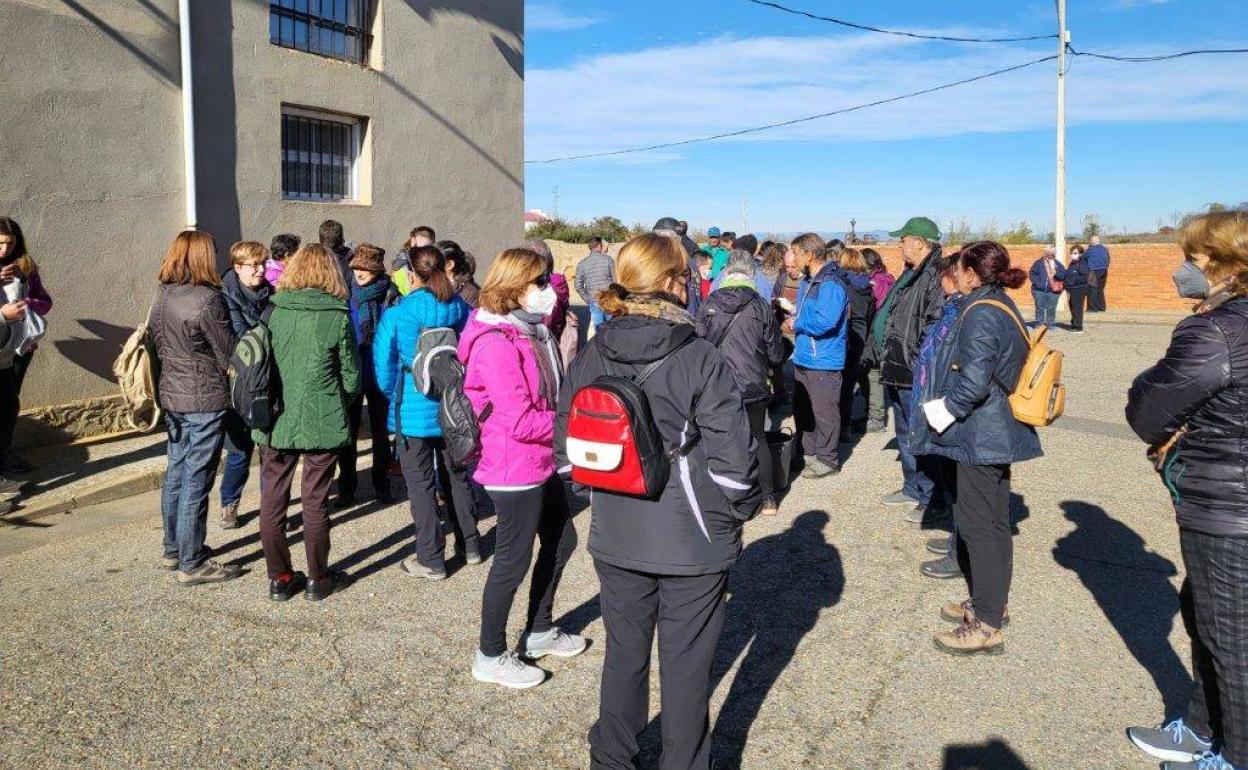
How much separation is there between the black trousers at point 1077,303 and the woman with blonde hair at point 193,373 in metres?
18.5

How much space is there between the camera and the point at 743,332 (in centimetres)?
596

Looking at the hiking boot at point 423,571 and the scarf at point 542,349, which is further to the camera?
the hiking boot at point 423,571

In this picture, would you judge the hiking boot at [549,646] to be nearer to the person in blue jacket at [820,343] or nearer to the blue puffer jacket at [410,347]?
the blue puffer jacket at [410,347]

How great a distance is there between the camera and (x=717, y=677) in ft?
13.6

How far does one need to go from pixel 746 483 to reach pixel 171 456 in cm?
380

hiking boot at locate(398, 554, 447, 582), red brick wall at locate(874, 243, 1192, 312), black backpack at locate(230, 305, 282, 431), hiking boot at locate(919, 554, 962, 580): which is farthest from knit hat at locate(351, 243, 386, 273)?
red brick wall at locate(874, 243, 1192, 312)

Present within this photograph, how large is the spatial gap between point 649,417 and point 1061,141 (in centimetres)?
2357

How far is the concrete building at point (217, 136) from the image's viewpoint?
7730 millimetres

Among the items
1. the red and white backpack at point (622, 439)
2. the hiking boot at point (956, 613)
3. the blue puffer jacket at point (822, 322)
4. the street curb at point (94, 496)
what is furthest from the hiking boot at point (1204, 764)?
the street curb at point (94, 496)

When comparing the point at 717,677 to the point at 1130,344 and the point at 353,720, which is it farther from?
the point at 1130,344

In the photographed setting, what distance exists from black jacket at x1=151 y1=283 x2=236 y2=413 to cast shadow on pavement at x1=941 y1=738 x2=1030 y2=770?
3879 mm

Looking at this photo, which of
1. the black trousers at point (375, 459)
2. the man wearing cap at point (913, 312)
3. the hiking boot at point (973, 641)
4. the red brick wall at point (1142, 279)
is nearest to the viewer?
the hiking boot at point (973, 641)

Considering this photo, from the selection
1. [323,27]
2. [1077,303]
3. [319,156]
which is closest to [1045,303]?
[1077,303]

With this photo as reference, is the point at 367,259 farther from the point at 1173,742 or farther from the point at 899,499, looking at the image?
the point at 1173,742
